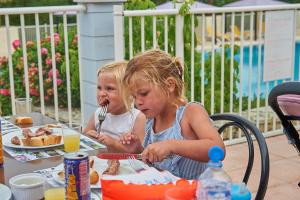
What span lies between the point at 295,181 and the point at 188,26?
1.53m

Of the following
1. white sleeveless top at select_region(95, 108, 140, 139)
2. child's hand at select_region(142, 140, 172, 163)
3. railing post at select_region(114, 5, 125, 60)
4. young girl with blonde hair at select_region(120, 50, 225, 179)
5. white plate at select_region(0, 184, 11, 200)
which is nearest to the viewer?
white plate at select_region(0, 184, 11, 200)

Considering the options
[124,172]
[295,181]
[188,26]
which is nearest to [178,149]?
[124,172]

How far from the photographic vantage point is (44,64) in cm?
659

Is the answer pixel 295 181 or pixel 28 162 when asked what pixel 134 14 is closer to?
pixel 295 181

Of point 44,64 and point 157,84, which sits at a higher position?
point 157,84

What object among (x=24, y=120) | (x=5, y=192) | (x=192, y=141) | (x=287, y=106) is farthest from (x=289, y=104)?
(x=24, y=120)

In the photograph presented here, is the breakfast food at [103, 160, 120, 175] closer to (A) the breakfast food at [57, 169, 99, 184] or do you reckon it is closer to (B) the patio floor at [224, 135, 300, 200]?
(A) the breakfast food at [57, 169, 99, 184]

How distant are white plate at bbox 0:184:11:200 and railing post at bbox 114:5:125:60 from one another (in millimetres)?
2470

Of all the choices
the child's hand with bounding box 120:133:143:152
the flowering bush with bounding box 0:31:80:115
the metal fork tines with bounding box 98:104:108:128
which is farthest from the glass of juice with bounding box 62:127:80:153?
the flowering bush with bounding box 0:31:80:115

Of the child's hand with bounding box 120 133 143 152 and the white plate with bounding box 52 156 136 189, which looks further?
the child's hand with bounding box 120 133 143 152

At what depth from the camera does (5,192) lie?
4.66 ft

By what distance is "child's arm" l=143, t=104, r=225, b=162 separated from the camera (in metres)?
1.58

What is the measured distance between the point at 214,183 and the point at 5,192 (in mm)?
646

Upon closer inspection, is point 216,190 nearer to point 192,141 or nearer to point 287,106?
point 192,141
